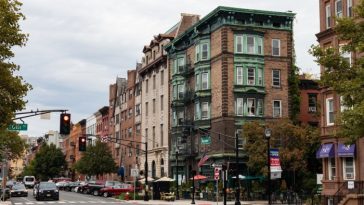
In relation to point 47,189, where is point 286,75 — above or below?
above

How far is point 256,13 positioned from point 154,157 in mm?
28012

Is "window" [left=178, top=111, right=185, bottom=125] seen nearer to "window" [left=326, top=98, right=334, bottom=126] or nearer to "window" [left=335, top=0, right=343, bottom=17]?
"window" [left=326, top=98, right=334, bottom=126]

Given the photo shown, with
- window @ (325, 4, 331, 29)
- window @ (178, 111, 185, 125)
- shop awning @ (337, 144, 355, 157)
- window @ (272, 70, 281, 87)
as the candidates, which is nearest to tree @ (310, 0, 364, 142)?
→ shop awning @ (337, 144, 355, 157)

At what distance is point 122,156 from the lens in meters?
102

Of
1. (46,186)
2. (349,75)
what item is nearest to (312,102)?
(46,186)

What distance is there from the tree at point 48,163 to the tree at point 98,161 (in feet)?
143

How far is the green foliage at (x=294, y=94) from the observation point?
66188 mm

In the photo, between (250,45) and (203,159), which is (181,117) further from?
(250,45)

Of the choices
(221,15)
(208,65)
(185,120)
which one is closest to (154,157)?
(185,120)

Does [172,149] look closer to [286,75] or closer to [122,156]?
[286,75]

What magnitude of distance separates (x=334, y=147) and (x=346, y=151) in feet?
5.80

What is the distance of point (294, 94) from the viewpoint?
66812mm

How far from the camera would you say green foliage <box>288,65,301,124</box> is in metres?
66.2

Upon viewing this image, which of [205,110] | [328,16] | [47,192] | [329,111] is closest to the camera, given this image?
[329,111]
